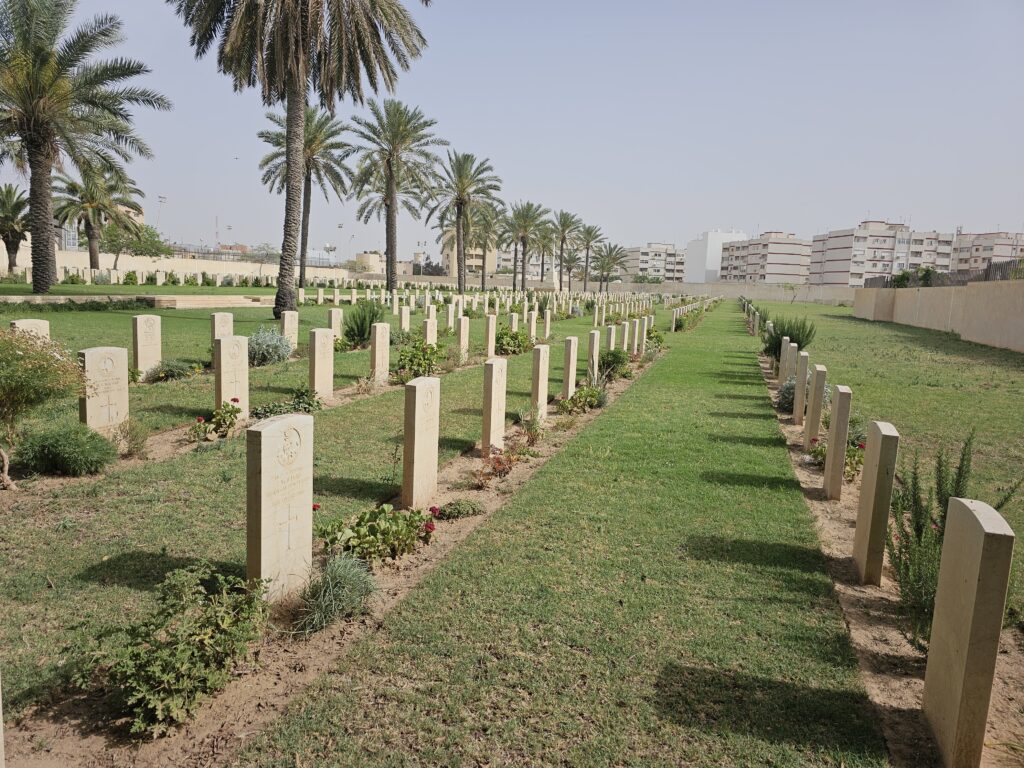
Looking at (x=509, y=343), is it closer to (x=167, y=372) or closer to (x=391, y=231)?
(x=167, y=372)

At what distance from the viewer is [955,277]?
28719 mm

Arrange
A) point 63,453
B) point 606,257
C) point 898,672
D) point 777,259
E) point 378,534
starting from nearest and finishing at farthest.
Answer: point 898,672, point 378,534, point 63,453, point 606,257, point 777,259

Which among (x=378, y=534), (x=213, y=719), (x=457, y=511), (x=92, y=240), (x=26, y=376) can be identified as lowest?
(x=213, y=719)

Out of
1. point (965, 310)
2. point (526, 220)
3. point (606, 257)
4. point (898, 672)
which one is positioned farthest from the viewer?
point (606, 257)

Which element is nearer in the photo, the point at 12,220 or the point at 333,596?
the point at 333,596

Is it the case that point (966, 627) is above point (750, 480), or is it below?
above

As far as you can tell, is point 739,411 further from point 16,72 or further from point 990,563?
point 16,72

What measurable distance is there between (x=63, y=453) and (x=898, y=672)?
6.28 meters

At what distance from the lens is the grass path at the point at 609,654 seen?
9.56 ft

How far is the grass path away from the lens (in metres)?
2.91

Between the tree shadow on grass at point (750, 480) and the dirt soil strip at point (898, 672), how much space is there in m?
1.12

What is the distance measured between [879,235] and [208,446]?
128 meters

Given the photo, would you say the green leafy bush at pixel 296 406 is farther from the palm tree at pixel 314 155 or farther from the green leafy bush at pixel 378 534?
the palm tree at pixel 314 155

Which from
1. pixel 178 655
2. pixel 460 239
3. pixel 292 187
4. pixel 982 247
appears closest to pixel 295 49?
pixel 292 187
